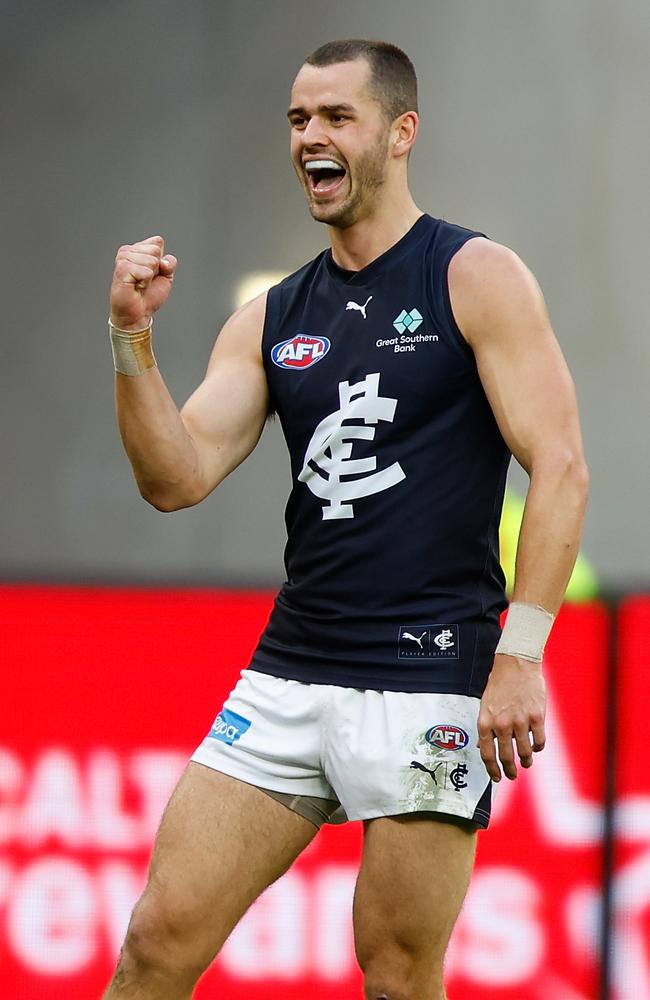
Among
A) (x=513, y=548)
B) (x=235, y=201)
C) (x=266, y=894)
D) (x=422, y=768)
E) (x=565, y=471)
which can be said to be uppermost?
(x=235, y=201)

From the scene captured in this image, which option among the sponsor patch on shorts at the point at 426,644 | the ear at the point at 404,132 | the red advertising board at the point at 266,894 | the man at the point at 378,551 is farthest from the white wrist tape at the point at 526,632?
the red advertising board at the point at 266,894

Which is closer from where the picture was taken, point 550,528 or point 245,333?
point 550,528

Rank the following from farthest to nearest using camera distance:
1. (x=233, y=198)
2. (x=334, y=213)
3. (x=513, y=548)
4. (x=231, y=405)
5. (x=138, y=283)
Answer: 1. (x=233, y=198)
2. (x=513, y=548)
3. (x=231, y=405)
4. (x=334, y=213)
5. (x=138, y=283)

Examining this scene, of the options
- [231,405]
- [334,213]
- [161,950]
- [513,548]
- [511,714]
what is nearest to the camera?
[511,714]

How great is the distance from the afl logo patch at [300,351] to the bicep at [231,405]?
4.2 inches

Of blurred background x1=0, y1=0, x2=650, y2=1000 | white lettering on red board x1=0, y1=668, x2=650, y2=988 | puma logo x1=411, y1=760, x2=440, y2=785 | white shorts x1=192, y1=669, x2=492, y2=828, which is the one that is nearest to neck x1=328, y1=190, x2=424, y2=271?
white shorts x1=192, y1=669, x2=492, y2=828

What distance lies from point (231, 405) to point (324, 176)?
0.56 meters

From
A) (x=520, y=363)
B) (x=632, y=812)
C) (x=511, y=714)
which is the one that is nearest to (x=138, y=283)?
(x=520, y=363)

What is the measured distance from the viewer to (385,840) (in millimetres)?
3227

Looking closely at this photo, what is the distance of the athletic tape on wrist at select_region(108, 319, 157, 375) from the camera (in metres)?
3.35

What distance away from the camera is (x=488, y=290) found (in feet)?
10.7

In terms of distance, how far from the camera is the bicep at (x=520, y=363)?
10.5 feet

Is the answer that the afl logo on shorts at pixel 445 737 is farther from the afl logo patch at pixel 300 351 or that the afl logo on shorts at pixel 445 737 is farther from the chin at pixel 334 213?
the chin at pixel 334 213

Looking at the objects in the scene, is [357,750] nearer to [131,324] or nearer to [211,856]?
[211,856]
